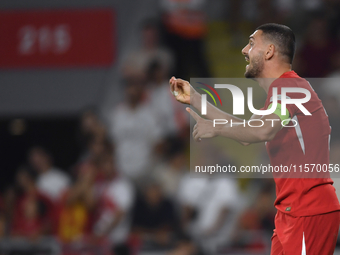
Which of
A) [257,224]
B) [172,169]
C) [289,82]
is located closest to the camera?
[289,82]

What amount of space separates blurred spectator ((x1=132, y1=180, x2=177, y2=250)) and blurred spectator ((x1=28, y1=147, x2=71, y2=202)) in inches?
42.5

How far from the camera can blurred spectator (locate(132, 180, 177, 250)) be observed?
202 inches

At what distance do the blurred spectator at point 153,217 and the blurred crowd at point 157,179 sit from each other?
11mm

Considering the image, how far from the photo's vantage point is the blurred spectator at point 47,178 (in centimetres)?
590

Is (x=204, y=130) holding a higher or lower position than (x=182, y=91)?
lower

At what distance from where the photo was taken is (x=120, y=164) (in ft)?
20.6

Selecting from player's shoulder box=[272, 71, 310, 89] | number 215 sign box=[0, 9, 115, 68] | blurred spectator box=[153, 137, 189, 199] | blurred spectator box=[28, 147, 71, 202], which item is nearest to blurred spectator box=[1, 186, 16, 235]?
blurred spectator box=[28, 147, 71, 202]

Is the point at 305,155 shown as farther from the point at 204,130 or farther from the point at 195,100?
the point at 195,100

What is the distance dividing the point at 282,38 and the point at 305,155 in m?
0.66

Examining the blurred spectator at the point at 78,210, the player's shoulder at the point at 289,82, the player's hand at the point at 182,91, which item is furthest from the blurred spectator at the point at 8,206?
the player's shoulder at the point at 289,82

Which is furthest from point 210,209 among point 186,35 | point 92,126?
point 186,35

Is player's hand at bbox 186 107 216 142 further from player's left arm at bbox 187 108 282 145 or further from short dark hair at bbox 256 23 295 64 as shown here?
short dark hair at bbox 256 23 295 64

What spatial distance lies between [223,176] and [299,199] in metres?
2.83

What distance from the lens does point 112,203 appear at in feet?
17.9
